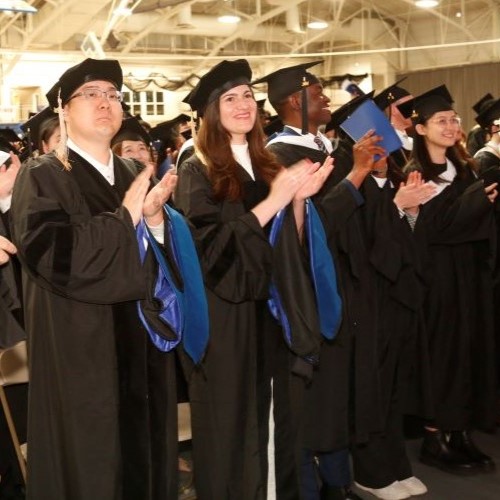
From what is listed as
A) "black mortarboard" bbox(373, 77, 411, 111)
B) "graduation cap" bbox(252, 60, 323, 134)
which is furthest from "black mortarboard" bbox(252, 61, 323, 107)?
"black mortarboard" bbox(373, 77, 411, 111)

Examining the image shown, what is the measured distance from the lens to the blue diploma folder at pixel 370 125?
3555 millimetres

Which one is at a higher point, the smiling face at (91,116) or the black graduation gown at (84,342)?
the smiling face at (91,116)

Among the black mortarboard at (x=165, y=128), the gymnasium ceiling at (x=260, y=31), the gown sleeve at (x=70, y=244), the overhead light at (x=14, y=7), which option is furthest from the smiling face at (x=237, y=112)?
the gymnasium ceiling at (x=260, y=31)

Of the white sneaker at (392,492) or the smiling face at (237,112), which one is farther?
the white sneaker at (392,492)

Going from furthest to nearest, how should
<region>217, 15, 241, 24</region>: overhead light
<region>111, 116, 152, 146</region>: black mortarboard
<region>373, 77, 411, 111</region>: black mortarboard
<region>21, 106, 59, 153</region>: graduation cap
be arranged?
<region>217, 15, 241, 24</region>: overhead light < <region>111, 116, 152, 146</region>: black mortarboard < <region>373, 77, 411, 111</region>: black mortarboard < <region>21, 106, 59, 153</region>: graduation cap

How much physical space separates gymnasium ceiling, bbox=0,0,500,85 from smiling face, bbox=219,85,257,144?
1508cm

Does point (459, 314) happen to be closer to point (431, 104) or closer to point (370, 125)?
point (431, 104)

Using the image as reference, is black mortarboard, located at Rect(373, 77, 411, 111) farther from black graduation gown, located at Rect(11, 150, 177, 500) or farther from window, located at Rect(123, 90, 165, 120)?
window, located at Rect(123, 90, 165, 120)

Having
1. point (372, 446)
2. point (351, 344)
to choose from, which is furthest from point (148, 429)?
point (372, 446)

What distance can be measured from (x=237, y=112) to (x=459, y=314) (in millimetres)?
1930

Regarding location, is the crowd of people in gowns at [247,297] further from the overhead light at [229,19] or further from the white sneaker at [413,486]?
the overhead light at [229,19]

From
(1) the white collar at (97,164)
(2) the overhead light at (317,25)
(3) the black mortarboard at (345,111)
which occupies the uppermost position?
(2) the overhead light at (317,25)

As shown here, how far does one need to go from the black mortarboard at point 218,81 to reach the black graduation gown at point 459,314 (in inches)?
58.3

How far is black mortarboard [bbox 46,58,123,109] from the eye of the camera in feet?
9.23
